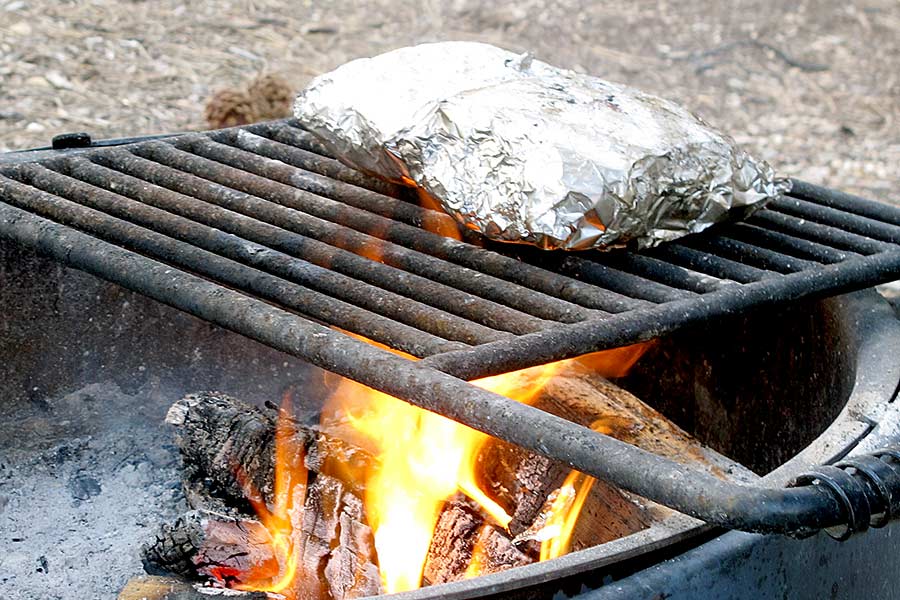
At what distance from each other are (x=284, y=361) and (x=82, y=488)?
0.50 m

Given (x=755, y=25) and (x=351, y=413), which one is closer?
(x=351, y=413)

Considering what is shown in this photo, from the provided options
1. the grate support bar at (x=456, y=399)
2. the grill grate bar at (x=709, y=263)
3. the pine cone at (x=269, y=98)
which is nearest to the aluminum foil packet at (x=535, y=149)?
the grill grate bar at (x=709, y=263)

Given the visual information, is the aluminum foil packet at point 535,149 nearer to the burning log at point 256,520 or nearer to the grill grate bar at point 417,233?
the grill grate bar at point 417,233

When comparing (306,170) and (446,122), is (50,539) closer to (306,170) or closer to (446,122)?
(306,170)

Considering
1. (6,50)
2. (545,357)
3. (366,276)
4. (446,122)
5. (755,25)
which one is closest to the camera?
(545,357)

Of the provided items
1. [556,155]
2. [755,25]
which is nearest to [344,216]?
[556,155]

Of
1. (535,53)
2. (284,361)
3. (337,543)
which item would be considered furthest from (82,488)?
(535,53)

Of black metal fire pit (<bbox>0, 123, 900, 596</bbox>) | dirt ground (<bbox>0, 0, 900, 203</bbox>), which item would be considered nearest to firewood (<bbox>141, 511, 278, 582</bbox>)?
black metal fire pit (<bbox>0, 123, 900, 596</bbox>)

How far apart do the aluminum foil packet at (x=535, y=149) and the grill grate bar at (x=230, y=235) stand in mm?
246

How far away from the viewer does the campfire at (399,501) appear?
5.34 ft

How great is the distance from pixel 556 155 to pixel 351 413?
0.76 m

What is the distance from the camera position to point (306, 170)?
2.08 metres

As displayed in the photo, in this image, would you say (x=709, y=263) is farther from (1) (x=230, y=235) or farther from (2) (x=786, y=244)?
(1) (x=230, y=235)

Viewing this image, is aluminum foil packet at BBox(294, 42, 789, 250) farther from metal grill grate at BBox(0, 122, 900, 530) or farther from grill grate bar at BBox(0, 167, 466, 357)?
grill grate bar at BBox(0, 167, 466, 357)
